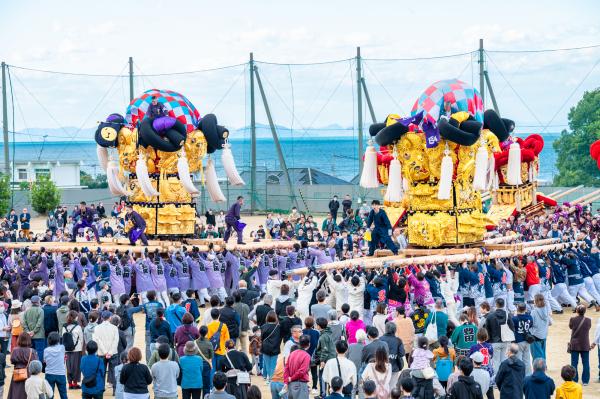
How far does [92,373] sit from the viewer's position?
522 inches

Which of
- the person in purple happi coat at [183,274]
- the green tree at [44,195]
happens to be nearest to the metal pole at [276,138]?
the green tree at [44,195]

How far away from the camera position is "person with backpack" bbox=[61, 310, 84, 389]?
14.7m

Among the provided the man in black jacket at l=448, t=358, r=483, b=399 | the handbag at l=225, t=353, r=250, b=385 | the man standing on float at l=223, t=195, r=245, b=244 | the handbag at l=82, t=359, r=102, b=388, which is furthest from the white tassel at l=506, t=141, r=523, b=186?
the handbag at l=82, t=359, r=102, b=388

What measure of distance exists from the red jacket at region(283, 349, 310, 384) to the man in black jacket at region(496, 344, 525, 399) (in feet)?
7.47

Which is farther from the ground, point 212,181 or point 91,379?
point 212,181

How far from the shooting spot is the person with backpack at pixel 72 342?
14672 mm

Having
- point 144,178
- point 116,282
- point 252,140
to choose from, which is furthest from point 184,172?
point 252,140

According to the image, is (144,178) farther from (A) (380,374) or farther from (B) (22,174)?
(B) (22,174)

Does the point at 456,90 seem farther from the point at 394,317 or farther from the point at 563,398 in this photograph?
the point at 563,398

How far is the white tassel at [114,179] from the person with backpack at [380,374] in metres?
14.5

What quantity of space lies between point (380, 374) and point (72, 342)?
4.65m

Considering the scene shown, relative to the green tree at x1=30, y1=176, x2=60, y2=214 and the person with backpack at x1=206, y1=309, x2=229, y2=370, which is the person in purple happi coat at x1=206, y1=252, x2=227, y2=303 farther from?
the green tree at x1=30, y1=176, x2=60, y2=214

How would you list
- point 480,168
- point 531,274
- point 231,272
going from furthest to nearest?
point 231,272 < point 480,168 < point 531,274

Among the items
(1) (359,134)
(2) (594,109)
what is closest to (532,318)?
(1) (359,134)
